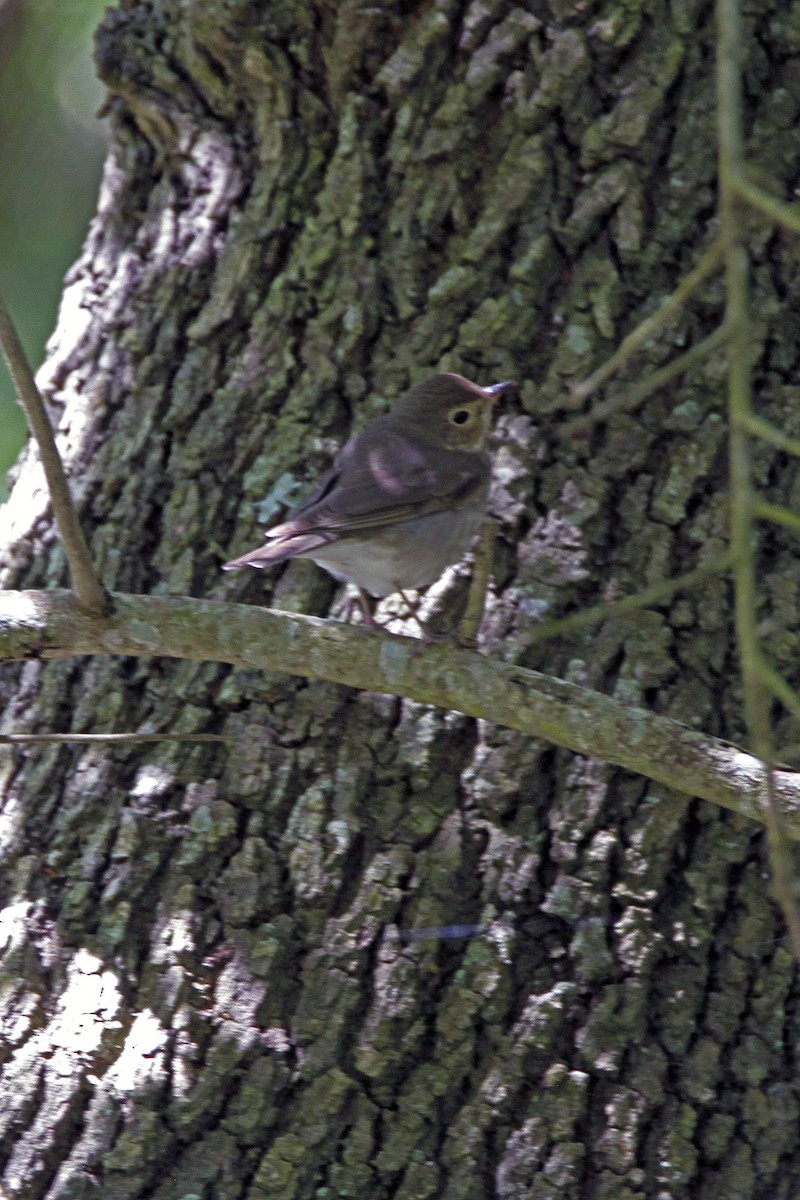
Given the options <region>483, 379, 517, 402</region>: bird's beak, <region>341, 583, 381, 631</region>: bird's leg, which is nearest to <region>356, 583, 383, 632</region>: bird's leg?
<region>341, 583, 381, 631</region>: bird's leg

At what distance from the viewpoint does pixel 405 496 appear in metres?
3.57

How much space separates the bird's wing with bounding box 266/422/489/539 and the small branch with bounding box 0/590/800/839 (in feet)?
1.70

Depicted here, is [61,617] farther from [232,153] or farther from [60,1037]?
[232,153]

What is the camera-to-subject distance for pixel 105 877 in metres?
2.92

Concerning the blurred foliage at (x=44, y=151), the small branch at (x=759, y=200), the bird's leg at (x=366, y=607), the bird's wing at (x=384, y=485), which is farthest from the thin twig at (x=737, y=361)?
the blurred foliage at (x=44, y=151)

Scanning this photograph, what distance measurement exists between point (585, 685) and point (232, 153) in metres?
1.96

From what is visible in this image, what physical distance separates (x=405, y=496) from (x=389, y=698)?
78cm

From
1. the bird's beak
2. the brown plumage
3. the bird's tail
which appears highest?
the bird's beak

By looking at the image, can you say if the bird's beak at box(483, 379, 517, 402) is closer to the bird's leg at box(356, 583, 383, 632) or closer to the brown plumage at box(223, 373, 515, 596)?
the brown plumage at box(223, 373, 515, 596)

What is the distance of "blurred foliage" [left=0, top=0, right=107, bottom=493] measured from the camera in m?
6.05

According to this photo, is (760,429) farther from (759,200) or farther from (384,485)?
(384,485)

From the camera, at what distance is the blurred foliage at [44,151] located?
19.9 ft

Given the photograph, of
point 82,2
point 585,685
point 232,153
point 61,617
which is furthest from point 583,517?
point 82,2

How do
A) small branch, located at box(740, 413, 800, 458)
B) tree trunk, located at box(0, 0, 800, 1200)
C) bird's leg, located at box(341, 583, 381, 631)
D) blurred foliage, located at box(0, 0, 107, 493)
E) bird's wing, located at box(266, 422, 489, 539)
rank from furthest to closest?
blurred foliage, located at box(0, 0, 107, 493)
bird's leg, located at box(341, 583, 381, 631)
bird's wing, located at box(266, 422, 489, 539)
tree trunk, located at box(0, 0, 800, 1200)
small branch, located at box(740, 413, 800, 458)
